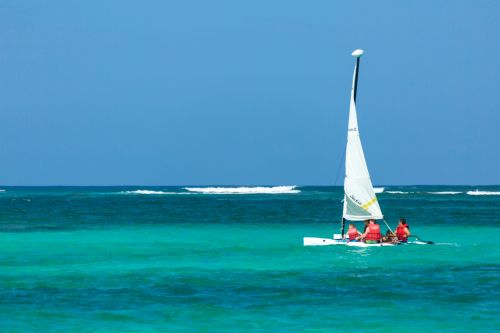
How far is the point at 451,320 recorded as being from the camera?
22.5 meters

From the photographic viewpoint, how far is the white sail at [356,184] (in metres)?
40.6

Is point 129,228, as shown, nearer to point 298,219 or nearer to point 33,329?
point 298,219

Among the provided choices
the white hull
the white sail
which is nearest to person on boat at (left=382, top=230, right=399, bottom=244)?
the white hull

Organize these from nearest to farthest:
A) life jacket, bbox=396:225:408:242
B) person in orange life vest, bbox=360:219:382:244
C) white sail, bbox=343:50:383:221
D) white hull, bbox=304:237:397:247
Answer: person in orange life vest, bbox=360:219:382:244
white hull, bbox=304:237:397:247
white sail, bbox=343:50:383:221
life jacket, bbox=396:225:408:242

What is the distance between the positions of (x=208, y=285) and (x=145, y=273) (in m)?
4.04

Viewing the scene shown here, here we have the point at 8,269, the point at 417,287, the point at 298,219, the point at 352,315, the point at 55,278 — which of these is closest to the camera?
the point at 352,315

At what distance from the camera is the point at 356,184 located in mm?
40750

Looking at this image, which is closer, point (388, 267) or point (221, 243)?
point (388, 267)

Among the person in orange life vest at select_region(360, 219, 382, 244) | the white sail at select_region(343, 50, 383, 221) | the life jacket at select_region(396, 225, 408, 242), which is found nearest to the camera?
the person in orange life vest at select_region(360, 219, 382, 244)

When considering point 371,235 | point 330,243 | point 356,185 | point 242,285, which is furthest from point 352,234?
point 242,285

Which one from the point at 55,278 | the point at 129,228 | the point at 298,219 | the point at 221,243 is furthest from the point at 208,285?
the point at 298,219

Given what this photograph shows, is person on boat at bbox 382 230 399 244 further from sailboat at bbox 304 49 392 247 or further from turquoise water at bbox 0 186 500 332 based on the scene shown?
sailboat at bbox 304 49 392 247

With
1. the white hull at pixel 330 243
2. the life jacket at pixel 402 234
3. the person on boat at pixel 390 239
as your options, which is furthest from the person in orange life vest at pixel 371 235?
the life jacket at pixel 402 234

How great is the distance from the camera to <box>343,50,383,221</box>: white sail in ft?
133
